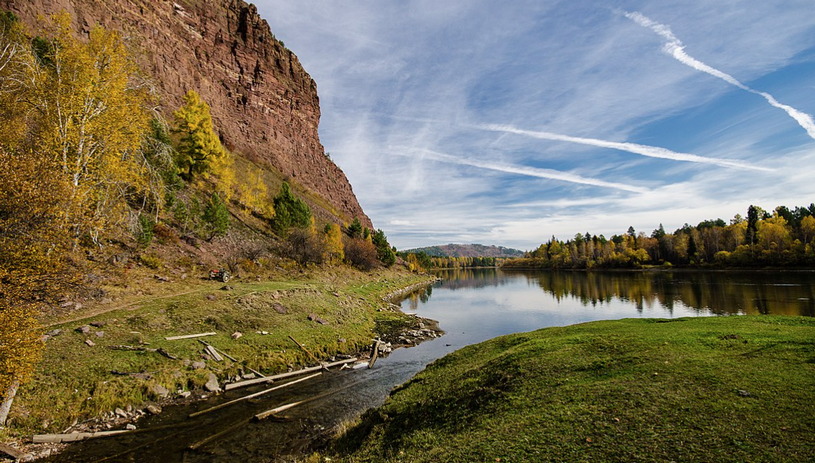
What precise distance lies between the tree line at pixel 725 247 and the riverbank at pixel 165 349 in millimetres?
107880

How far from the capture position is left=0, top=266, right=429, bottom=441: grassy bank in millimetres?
12566

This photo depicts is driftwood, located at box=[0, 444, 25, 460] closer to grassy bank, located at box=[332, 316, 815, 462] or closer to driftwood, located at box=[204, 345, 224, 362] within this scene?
driftwood, located at box=[204, 345, 224, 362]

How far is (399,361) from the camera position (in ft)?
75.9

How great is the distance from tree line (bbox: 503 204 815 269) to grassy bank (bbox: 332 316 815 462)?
336ft

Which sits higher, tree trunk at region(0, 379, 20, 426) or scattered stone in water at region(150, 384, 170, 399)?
tree trunk at region(0, 379, 20, 426)

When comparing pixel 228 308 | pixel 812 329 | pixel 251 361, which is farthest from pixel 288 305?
pixel 812 329

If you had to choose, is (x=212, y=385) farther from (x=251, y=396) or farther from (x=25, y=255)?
(x=25, y=255)

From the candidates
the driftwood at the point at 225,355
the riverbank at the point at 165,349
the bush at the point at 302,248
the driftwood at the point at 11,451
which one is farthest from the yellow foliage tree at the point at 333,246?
the driftwood at the point at 11,451

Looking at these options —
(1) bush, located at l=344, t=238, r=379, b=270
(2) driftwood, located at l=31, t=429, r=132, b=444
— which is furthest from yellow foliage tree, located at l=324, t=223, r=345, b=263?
(2) driftwood, located at l=31, t=429, r=132, b=444

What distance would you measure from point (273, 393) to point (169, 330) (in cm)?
768

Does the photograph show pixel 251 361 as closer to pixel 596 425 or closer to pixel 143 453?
pixel 143 453

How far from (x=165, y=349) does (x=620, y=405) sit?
780 inches

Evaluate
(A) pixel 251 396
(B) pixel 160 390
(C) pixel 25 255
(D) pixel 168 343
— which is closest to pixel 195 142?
(D) pixel 168 343

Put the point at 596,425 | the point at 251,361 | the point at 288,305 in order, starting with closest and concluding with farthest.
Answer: the point at 596,425 → the point at 251,361 → the point at 288,305
